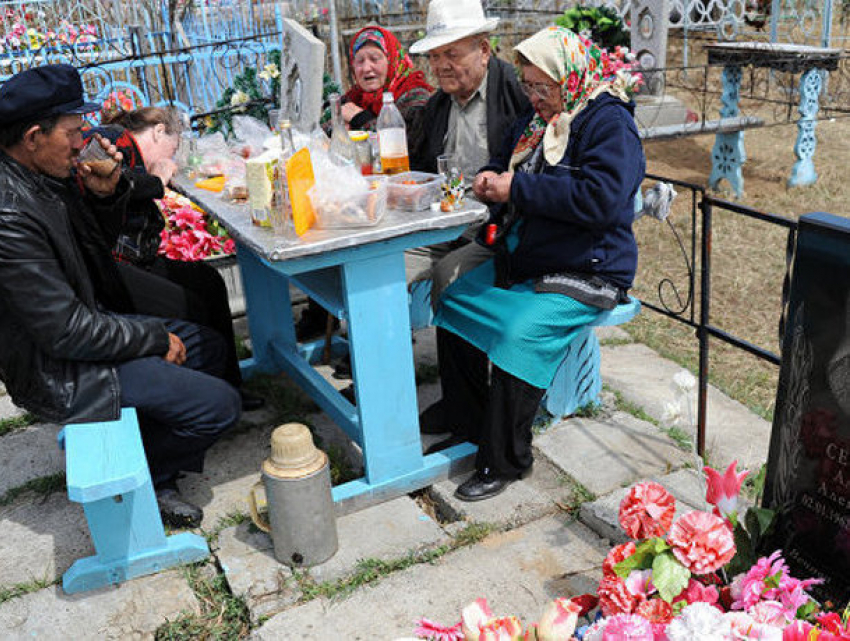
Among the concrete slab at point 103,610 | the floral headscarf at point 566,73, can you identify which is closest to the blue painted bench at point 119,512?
the concrete slab at point 103,610

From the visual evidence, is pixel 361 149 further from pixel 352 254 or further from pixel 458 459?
pixel 458 459

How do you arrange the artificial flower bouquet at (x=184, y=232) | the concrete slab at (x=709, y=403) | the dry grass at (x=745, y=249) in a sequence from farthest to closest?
the artificial flower bouquet at (x=184, y=232), the dry grass at (x=745, y=249), the concrete slab at (x=709, y=403)

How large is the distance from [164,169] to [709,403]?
259cm

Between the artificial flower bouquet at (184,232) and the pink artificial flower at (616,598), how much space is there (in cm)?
307

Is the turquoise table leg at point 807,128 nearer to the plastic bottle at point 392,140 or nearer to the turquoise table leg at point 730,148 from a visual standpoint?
the turquoise table leg at point 730,148

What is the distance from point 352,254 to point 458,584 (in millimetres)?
1087

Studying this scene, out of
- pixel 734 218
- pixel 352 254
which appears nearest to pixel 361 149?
pixel 352 254

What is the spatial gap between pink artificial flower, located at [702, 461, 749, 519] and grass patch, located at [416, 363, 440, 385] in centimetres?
200

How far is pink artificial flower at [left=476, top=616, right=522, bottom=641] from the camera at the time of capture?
1.47 meters

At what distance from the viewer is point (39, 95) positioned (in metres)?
2.37

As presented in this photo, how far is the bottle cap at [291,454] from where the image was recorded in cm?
244

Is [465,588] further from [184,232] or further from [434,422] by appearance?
[184,232]

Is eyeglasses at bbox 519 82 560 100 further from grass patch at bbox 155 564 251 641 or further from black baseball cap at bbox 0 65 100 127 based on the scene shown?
grass patch at bbox 155 564 251 641

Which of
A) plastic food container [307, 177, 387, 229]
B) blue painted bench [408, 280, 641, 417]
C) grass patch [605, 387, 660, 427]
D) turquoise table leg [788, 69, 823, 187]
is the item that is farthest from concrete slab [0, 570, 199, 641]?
turquoise table leg [788, 69, 823, 187]
